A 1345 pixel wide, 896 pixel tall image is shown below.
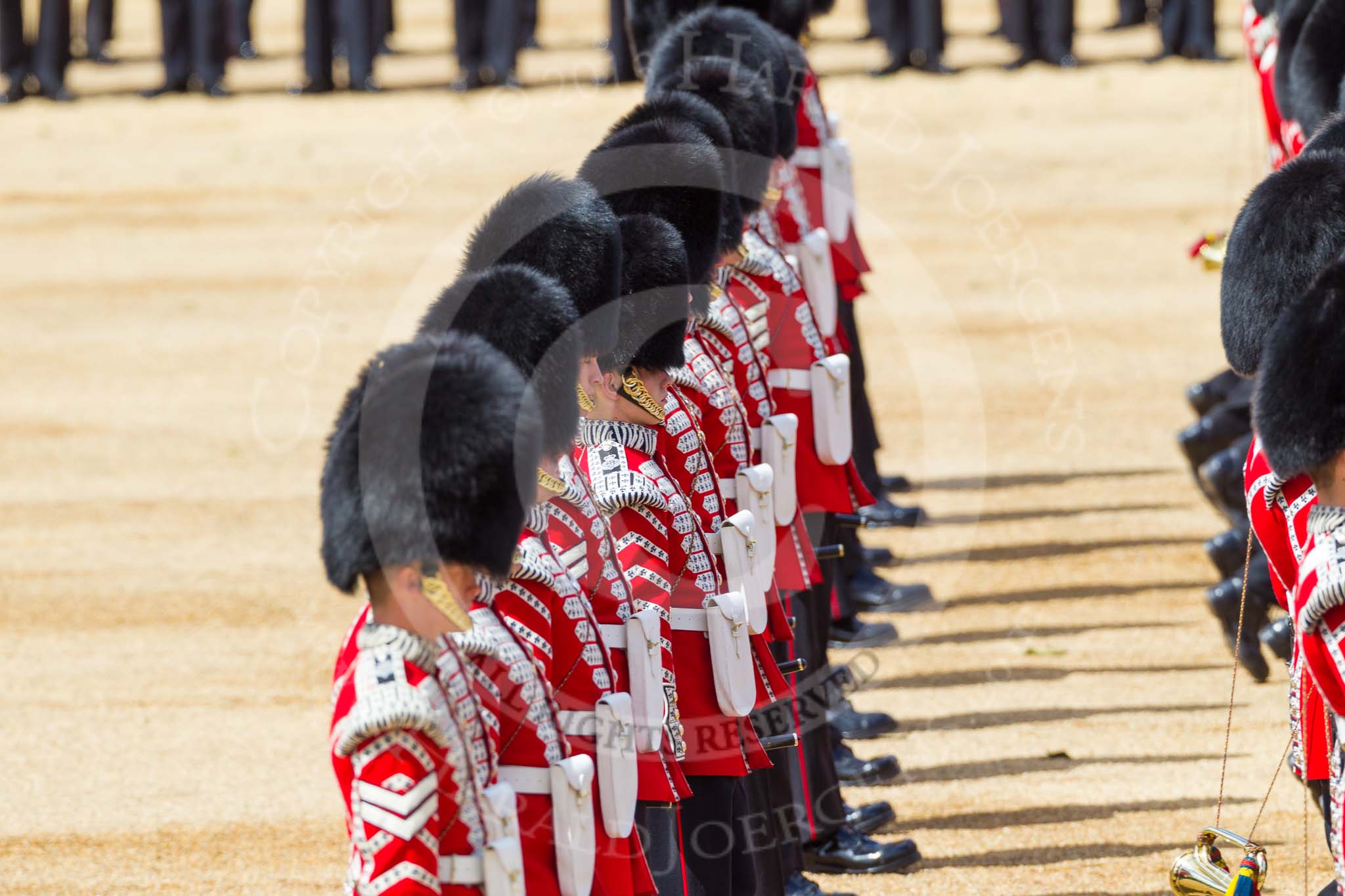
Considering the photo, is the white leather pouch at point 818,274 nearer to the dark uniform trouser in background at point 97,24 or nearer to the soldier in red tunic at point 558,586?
the soldier in red tunic at point 558,586

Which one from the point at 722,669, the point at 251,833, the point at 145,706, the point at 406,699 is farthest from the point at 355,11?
the point at 406,699

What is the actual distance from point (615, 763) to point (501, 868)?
1.60ft

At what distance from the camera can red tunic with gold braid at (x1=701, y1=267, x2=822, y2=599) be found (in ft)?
13.1

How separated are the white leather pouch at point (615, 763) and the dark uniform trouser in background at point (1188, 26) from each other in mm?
13403

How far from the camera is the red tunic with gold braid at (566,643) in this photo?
2.71 metres

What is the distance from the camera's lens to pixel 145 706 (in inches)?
216

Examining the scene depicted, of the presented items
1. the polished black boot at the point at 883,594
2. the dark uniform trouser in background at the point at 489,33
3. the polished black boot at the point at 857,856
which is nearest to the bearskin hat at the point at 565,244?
the polished black boot at the point at 857,856

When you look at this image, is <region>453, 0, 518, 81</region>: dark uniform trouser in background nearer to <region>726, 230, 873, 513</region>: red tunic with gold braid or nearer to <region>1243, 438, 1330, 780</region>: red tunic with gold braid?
<region>726, 230, 873, 513</region>: red tunic with gold braid

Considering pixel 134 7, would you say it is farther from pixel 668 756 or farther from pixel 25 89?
pixel 668 756

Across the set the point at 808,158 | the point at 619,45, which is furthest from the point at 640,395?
the point at 619,45

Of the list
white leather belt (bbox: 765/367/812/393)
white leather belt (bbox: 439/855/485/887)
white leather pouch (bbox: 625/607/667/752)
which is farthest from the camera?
white leather belt (bbox: 765/367/812/393)

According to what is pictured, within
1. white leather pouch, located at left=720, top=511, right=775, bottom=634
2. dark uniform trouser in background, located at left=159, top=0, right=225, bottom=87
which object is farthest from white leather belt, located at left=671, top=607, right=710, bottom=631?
dark uniform trouser in background, located at left=159, top=0, right=225, bottom=87

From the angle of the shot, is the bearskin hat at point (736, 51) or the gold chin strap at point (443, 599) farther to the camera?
the bearskin hat at point (736, 51)

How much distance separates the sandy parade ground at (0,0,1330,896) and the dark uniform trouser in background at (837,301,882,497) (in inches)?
15.3
